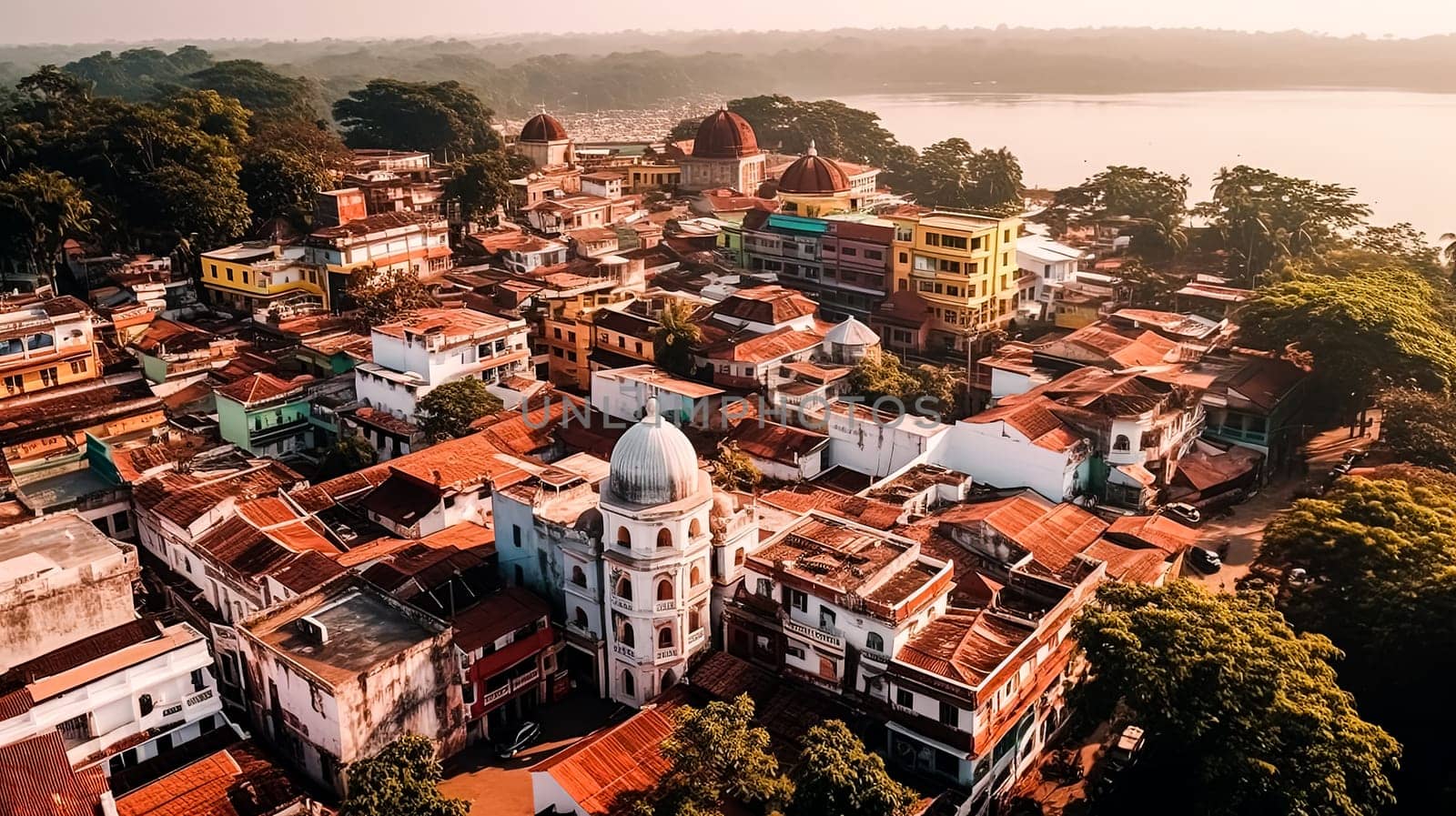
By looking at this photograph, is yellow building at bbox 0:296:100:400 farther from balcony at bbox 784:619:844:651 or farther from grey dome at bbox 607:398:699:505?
balcony at bbox 784:619:844:651

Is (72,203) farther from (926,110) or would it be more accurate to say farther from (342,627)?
(926,110)

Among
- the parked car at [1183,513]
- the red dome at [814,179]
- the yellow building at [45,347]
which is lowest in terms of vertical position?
the parked car at [1183,513]

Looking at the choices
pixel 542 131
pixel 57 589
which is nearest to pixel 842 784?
pixel 57 589

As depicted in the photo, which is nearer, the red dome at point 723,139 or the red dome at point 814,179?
the red dome at point 814,179

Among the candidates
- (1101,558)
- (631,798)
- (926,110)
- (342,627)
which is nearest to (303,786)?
(342,627)

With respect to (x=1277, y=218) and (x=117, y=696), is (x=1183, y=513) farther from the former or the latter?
(x=1277, y=218)

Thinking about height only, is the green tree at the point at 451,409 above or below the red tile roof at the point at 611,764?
above

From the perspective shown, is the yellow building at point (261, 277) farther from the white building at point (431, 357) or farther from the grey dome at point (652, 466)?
the grey dome at point (652, 466)

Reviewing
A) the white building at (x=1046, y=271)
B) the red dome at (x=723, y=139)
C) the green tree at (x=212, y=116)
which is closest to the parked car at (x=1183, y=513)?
the white building at (x=1046, y=271)
